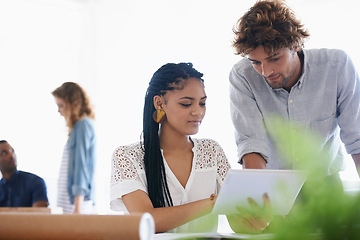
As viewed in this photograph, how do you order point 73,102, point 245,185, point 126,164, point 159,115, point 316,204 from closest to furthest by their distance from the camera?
A: point 316,204
point 245,185
point 126,164
point 159,115
point 73,102

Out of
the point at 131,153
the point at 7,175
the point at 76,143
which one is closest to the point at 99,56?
the point at 76,143

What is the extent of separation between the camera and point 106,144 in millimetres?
4527

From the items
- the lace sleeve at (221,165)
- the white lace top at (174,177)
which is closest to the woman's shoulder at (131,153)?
the white lace top at (174,177)

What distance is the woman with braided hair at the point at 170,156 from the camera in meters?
1.40

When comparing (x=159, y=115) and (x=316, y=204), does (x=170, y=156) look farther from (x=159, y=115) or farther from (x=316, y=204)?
(x=316, y=204)

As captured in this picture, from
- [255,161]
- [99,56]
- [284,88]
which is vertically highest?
[99,56]

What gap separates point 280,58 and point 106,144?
3317 mm

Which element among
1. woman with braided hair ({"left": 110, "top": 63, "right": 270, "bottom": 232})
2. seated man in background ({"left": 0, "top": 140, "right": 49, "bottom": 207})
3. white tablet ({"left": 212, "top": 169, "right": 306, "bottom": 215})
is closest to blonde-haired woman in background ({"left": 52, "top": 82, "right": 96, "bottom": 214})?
seated man in background ({"left": 0, "top": 140, "right": 49, "bottom": 207})

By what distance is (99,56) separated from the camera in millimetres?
4562

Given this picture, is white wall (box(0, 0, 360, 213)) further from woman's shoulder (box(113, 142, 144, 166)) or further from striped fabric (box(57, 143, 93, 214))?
woman's shoulder (box(113, 142, 144, 166))

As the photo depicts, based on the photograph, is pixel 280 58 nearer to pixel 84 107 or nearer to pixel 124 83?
pixel 84 107

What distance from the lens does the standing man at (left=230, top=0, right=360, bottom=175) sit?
1463mm

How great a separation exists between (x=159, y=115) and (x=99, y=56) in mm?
3198

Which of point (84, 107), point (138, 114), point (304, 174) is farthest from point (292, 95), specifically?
point (138, 114)
